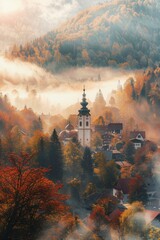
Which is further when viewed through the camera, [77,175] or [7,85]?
[7,85]

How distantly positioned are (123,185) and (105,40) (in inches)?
2894

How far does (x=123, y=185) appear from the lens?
125ft

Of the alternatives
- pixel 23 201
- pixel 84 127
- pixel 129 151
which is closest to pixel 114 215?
pixel 23 201

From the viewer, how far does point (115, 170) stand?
135ft

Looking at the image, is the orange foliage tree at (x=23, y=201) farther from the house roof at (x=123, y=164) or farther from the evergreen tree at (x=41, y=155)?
the house roof at (x=123, y=164)

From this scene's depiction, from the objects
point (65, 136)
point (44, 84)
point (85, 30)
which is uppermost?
point (85, 30)

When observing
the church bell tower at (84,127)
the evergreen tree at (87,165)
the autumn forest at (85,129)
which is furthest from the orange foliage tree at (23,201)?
the church bell tower at (84,127)

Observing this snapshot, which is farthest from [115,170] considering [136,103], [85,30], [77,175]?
[85,30]

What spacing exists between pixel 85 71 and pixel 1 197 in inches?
3320

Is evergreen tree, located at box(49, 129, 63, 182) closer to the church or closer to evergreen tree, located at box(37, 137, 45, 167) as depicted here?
evergreen tree, located at box(37, 137, 45, 167)

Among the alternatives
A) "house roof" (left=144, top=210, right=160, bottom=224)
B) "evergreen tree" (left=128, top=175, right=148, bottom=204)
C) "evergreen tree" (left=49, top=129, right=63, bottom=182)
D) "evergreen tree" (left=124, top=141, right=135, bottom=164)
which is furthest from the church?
"house roof" (left=144, top=210, right=160, bottom=224)

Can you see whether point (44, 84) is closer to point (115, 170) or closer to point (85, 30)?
point (85, 30)

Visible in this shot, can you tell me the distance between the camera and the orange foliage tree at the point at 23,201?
15492 mm

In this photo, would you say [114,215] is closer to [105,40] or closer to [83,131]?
[83,131]
